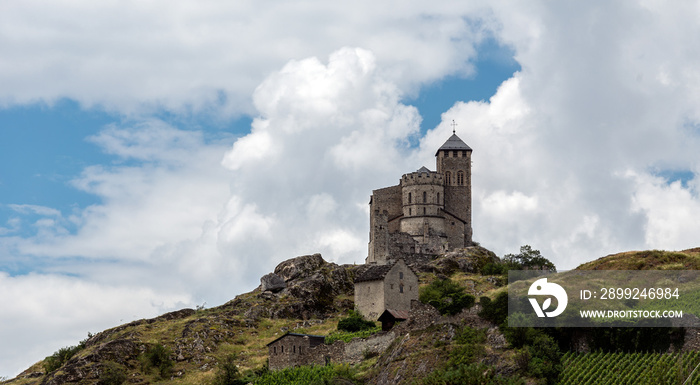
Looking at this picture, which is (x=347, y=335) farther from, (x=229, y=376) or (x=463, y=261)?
(x=463, y=261)

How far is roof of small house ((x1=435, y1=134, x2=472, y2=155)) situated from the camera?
4577 inches

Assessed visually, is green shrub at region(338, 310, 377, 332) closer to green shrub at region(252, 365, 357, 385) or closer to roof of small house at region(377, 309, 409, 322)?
roof of small house at region(377, 309, 409, 322)

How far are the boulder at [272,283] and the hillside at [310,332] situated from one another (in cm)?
13

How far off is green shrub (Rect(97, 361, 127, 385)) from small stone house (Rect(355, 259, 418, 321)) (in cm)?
2276

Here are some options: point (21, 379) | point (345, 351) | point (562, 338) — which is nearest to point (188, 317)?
point (21, 379)

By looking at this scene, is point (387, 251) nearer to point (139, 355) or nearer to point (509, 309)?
point (139, 355)

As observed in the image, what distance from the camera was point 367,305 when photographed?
8006cm

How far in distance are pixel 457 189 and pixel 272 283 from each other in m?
30.4

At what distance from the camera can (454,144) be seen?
11725 cm

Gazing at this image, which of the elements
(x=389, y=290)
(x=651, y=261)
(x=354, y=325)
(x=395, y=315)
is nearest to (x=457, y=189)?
(x=389, y=290)

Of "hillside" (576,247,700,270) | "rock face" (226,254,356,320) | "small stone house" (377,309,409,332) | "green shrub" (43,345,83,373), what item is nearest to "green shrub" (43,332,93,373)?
"green shrub" (43,345,83,373)

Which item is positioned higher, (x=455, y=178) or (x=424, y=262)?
(x=455, y=178)

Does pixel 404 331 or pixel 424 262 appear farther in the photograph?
pixel 424 262

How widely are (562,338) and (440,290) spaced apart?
897 inches
